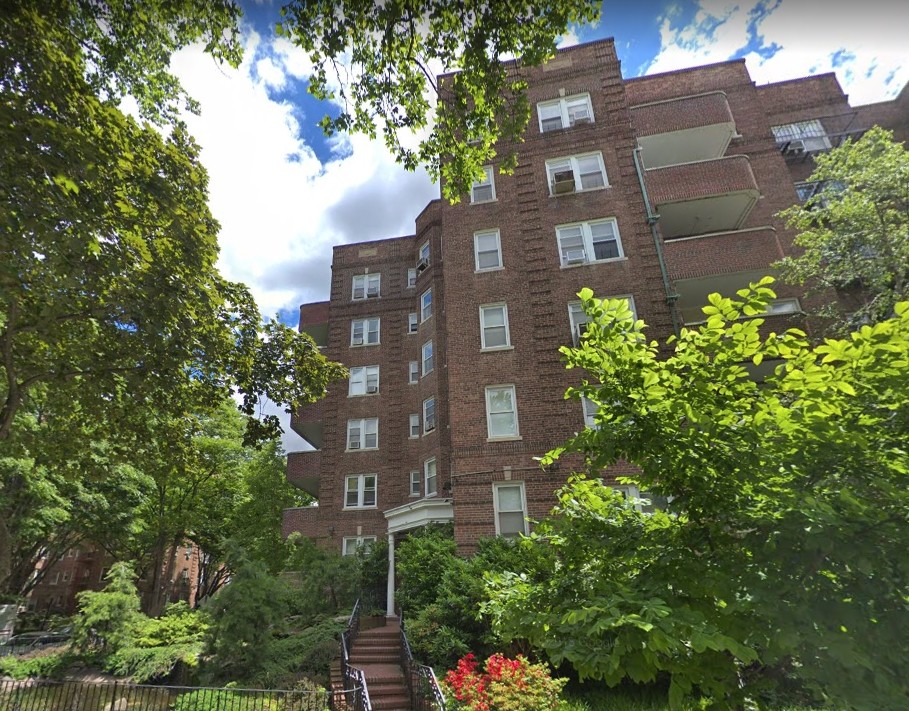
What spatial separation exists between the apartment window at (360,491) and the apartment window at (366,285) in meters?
9.92

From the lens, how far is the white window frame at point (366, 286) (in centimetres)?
2747

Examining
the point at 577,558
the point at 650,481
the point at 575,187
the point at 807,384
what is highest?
the point at 575,187

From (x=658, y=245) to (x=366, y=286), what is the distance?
16149 millimetres

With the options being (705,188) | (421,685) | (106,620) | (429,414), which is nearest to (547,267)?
(705,188)

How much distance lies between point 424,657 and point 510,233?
547 inches

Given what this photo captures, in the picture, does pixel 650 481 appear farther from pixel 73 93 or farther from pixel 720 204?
pixel 720 204

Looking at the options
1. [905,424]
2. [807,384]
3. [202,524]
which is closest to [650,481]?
[807,384]

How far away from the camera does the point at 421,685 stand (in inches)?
408

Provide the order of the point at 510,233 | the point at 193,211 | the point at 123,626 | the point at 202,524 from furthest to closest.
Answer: the point at 202,524 → the point at 510,233 → the point at 123,626 → the point at 193,211

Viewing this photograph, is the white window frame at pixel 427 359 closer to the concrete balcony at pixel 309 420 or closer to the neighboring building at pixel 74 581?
the concrete balcony at pixel 309 420

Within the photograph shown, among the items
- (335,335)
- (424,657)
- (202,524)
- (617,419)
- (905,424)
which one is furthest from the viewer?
(202,524)

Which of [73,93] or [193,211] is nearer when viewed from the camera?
[73,93]

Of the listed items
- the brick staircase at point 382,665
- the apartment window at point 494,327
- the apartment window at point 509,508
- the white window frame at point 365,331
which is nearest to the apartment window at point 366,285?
the white window frame at point 365,331

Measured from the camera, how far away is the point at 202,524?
107ft
